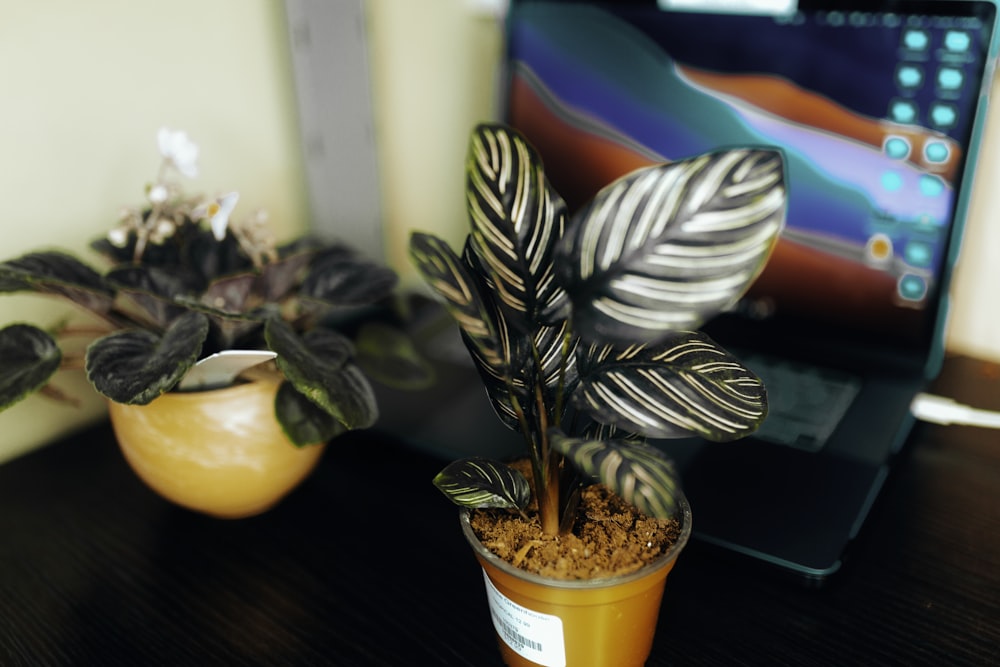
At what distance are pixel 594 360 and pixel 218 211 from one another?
0.38 m

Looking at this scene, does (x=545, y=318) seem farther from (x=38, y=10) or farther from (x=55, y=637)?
(x=38, y=10)

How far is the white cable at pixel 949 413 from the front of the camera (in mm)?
764

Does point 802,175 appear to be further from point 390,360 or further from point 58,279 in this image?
point 58,279

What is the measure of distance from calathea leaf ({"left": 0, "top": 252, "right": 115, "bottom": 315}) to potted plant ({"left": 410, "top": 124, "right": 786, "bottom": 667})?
1.16ft

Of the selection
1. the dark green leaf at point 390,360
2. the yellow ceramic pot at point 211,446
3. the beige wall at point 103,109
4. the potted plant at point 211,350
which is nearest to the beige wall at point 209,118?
the beige wall at point 103,109

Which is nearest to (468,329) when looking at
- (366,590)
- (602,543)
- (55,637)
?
(602,543)

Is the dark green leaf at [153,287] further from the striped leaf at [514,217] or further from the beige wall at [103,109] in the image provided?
the striped leaf at [514,217]

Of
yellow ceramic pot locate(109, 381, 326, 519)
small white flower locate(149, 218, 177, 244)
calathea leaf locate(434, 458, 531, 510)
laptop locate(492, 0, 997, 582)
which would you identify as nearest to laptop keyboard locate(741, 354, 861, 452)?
laptop locate(492, 0, 997, 582)

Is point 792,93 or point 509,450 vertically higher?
point 792,93

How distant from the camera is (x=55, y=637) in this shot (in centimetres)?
54

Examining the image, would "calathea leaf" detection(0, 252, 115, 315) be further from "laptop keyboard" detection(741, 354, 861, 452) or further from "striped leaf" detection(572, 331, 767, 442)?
"laptop keyboard" detection(741, 354, 861, 452)

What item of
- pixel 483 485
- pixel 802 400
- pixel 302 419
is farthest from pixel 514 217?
pixel 802 400

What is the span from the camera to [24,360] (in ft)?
1.91

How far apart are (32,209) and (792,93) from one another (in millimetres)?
784
